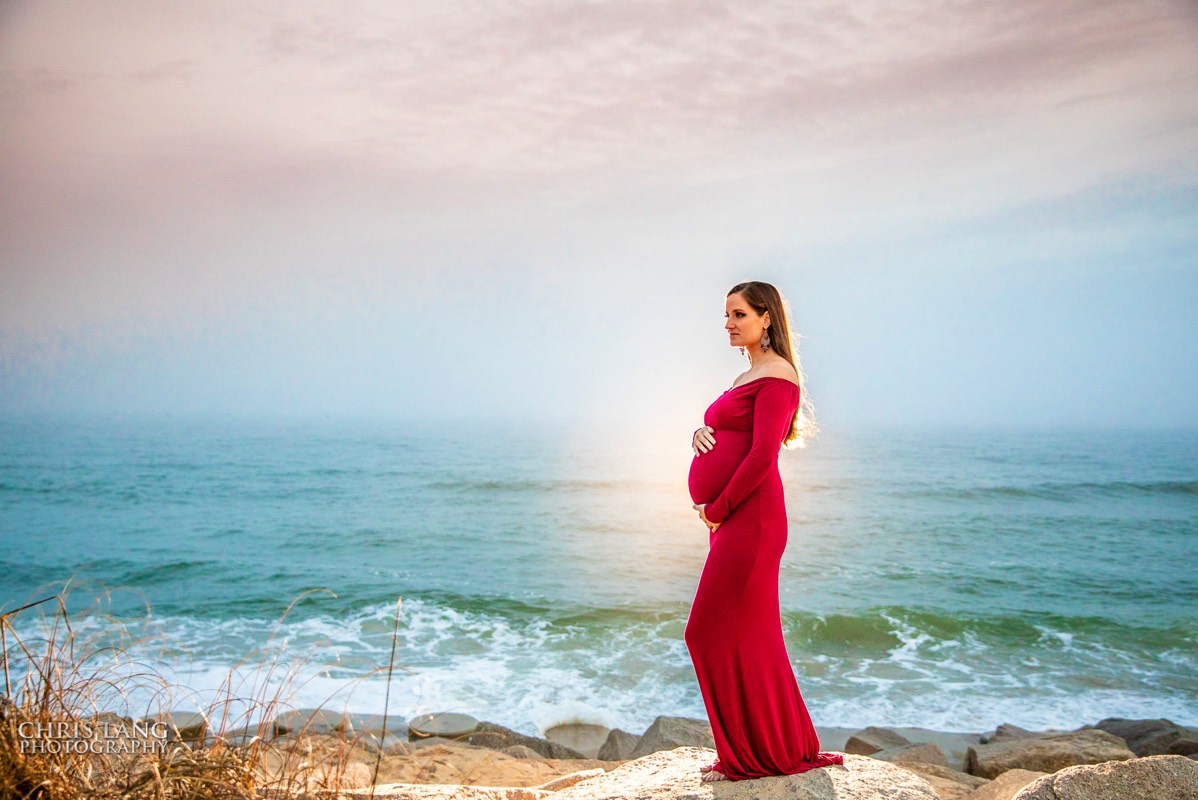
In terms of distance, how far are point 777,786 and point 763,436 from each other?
172cm

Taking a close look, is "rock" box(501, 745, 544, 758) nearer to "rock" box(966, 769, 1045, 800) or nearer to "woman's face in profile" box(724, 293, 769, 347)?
"rock" box(966, 769, 1045, 800)

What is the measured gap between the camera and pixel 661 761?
461 centimetres

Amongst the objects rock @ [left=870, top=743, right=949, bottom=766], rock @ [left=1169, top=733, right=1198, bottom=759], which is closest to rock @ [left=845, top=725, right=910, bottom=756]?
rock @ [left=870, top=743, right=949, bottom=766]

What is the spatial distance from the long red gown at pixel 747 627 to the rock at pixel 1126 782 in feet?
4.42

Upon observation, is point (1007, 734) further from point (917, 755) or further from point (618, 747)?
point (618, 747)

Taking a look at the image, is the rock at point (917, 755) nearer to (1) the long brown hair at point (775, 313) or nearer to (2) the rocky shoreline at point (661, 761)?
(2) the rocky shoreline at point (661, 761)

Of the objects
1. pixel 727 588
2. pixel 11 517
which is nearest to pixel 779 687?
pixel 727 588

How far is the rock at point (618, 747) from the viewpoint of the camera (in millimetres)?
7816

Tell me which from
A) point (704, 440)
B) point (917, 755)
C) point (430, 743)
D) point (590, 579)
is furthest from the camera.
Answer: point (590, 579)

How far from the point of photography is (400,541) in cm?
2255

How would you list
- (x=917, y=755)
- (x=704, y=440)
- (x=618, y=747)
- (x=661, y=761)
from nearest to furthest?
(x=704, y=440) < (x=661, y=761) < (x=917, y=755) < (x=618, y=747)

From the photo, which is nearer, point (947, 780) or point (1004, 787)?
point (1004, 787)

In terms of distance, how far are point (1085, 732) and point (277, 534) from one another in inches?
854

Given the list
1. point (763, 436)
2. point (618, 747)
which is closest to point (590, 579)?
point (618, 747)
